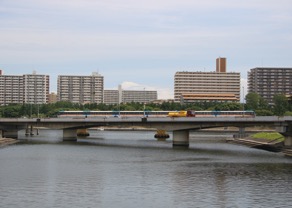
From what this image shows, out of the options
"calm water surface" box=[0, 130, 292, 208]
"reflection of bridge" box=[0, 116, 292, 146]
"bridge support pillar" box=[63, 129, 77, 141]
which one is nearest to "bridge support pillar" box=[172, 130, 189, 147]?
"reflection of bridge" box=[0, 116, 292, 146]

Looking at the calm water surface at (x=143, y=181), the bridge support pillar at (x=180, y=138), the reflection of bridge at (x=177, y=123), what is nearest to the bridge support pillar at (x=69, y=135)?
the reflection of bridge at (x=177, y=123)

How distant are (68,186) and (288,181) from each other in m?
24.8

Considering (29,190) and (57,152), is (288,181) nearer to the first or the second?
(29,190)

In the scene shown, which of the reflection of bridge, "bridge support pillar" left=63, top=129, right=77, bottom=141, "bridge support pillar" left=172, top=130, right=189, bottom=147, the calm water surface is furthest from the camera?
"bridge support pillar" left=63, top=129, right=77, bottom=141

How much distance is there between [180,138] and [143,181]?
62.5 m

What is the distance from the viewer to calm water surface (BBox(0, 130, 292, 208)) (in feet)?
169

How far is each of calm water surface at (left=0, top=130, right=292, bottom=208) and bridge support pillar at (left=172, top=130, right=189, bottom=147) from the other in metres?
27.9

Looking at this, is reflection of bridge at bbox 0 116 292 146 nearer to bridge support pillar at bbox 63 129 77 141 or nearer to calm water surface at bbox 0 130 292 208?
bridge support pillar at bbox 63 129 77 141

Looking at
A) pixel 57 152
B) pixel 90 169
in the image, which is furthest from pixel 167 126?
pixel 90 169

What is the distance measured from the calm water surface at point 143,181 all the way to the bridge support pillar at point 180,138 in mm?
27860

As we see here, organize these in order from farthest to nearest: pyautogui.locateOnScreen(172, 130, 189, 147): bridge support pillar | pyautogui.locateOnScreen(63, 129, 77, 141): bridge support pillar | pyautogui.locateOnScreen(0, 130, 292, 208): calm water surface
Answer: pyautogui.locateOnScreen(63, 129, 77, 141): bridge support pillar
pyautogui.locateOnScreen(172, 130, 189, 147): bridge support pillar
pyautogui.locateOnScreen(0, 130, 292, 208): calm water surface

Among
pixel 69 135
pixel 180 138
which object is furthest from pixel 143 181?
pixel 69 135

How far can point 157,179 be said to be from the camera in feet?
215

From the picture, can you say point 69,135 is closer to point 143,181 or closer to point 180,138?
point 180,138
